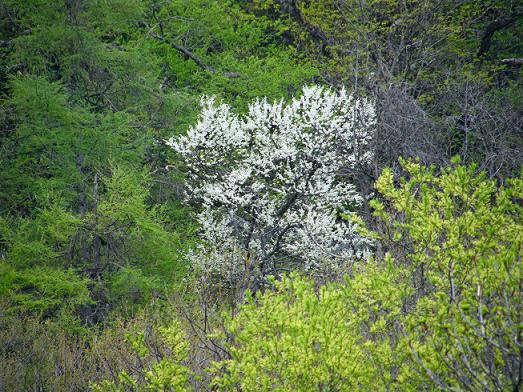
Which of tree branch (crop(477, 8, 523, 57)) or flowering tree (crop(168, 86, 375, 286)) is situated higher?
tree branch (crop(477, 8, 523, 57))

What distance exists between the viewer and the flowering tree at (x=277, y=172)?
1631 cm

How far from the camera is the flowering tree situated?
16.3 m

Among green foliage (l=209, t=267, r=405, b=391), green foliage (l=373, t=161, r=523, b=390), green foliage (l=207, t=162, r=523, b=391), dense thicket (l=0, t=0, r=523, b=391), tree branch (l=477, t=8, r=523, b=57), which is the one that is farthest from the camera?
tree branch (l=477, t=8, r=523, b=57)

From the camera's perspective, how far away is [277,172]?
1662 cm

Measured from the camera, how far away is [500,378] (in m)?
3.68

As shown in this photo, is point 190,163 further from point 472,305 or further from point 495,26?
point 472,305

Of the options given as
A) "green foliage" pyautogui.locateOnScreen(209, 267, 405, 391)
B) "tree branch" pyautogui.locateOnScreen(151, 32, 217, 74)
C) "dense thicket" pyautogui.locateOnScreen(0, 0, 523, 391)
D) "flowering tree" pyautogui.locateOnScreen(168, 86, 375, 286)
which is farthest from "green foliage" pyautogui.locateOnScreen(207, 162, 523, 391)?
"tree branch" pyautogui.locateOnScreen(151, 32, 217, 74)

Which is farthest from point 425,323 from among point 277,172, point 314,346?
point 277,172

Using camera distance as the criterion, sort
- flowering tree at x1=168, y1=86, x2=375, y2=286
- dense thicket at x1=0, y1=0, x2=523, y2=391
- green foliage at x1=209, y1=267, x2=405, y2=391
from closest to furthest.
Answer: green foliage at x1=209, y1=267, x2=405, y2=391, dense thicket at x1=0, y1=0, x2=523, y2=391, flowering tree at x1=168, y1=86, x2=375, y2=286

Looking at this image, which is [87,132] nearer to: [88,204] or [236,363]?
[88,204]

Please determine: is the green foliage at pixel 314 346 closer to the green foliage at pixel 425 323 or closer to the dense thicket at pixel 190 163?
the green foliage at pixel 425 323

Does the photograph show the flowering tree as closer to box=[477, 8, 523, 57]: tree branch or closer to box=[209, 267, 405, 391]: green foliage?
box=[477, 8, 523, 57]: tree branch

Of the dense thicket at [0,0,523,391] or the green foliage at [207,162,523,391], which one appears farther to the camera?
the dense thicket at [0,0,523,391]

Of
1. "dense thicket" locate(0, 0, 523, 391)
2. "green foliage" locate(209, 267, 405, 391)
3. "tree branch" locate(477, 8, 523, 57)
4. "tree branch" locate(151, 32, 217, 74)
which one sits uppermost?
"tree branch" locate(477, 8, 523, 57)
